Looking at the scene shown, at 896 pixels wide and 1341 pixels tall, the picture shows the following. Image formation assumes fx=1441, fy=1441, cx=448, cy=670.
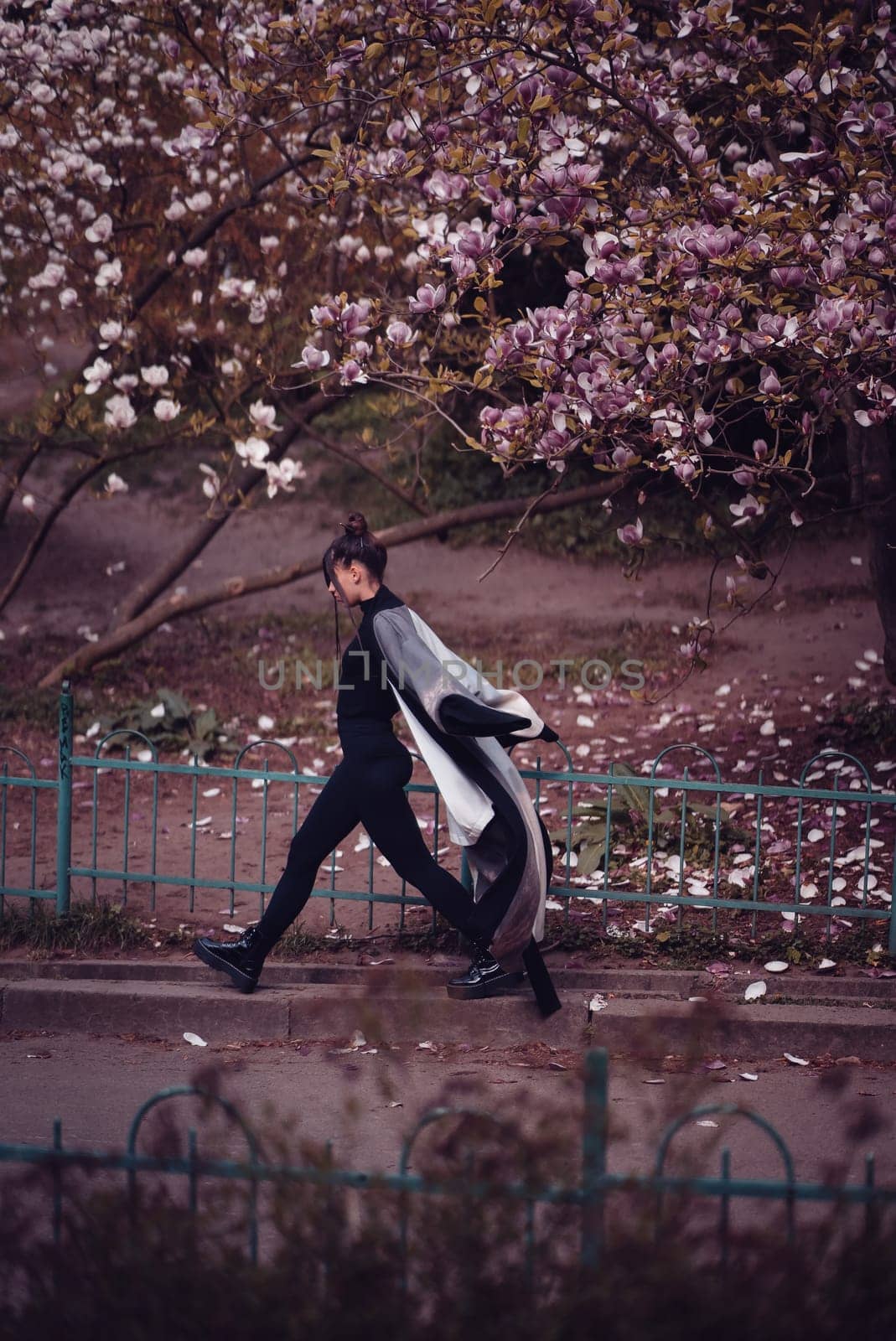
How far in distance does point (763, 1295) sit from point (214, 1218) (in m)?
1.00

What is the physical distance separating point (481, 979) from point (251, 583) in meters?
5.37

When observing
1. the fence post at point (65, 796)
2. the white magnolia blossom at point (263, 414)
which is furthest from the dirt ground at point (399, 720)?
the white magnolia blossom at point (263, 414)

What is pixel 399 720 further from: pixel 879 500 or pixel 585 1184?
pixel 585 1184

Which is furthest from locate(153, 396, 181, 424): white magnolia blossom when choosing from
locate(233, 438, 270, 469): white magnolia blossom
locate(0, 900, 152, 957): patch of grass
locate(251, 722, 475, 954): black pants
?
locate(251, 722, 475, 954): black pants

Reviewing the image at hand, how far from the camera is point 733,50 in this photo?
6.32 m

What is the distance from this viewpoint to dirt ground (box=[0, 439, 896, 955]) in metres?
6.97

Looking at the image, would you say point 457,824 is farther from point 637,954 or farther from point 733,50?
point 733,50

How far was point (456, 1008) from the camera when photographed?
516 cm

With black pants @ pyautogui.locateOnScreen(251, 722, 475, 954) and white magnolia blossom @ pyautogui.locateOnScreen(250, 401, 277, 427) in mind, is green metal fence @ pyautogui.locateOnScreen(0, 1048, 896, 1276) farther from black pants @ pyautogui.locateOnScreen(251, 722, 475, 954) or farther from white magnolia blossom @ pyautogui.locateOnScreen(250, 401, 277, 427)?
white magnolia blossom @ pyautogui.locateOnScreen(250, 401, 277, 427)

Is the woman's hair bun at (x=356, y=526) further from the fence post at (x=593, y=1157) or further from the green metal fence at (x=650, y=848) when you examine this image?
the fence post at (x=593, y=1157)

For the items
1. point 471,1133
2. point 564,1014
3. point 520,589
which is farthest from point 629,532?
point 520,589

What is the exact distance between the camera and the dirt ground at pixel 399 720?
697 cm

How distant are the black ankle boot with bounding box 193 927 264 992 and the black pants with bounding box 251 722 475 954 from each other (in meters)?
0.32

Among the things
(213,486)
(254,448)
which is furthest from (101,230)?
(213,486)
